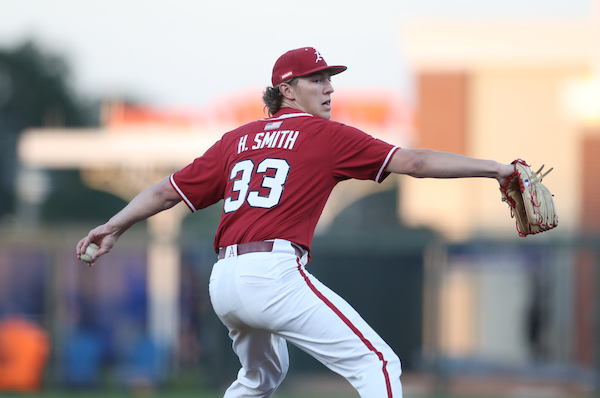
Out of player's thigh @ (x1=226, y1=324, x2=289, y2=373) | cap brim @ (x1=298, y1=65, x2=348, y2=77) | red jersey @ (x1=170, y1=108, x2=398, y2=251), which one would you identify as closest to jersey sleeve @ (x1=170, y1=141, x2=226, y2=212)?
red jersey @ (x1=170, y1=108, x2=398, y2=251)

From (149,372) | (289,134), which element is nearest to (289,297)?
(289,134)

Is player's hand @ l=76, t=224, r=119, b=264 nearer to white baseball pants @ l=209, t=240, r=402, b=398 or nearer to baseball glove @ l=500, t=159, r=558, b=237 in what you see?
white baseball pants @ l=209, t=240, r=402, b=398

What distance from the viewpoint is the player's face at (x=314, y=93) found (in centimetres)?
400

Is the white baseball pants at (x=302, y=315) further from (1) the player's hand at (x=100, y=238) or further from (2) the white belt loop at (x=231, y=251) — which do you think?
(1) the player's hand at (x=100, y=238)

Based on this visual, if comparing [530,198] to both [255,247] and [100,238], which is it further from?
[100,238]

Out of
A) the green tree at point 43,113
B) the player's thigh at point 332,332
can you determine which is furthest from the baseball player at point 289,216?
the green tree at point 43,113

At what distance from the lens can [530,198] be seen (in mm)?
3656

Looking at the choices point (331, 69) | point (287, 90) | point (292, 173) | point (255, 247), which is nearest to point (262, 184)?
point (292, 173)

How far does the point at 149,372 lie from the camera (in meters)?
12.4

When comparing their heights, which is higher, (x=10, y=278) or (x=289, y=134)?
(x=289, y=134)

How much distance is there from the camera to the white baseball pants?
11.5ft

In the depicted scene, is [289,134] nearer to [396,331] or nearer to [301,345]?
[301,345]

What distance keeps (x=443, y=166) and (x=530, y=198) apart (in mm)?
440

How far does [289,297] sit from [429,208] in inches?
681
